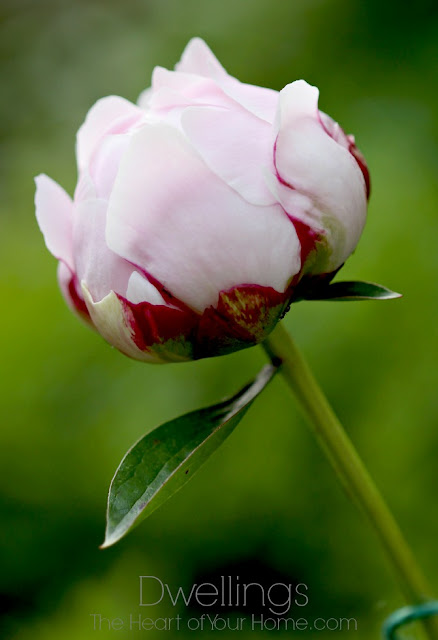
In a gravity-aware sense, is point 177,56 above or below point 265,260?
above

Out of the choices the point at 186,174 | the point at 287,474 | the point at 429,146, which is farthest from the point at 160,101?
the point at 429,146

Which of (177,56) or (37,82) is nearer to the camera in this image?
(177,56)

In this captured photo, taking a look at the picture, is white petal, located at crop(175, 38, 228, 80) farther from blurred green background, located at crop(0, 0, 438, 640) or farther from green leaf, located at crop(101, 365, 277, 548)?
blurred green background, located at crop(0, 0, 438, 640)

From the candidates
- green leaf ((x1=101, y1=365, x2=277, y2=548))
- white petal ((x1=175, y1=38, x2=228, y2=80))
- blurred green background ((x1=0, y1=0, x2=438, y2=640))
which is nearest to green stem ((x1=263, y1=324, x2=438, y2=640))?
green leaf ((x1=101, y1=365, x2=277, y2=548))

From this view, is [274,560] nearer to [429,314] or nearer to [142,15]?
[429,314]

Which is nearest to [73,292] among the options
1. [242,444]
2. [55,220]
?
[55,220]

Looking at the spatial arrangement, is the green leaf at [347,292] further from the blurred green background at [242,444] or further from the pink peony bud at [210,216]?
the blurred green background at [242,444]

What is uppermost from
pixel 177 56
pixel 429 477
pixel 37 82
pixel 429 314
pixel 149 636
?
pixel 37 82
